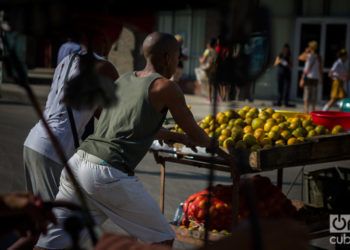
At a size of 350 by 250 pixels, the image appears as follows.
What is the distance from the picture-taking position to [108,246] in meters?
2.77

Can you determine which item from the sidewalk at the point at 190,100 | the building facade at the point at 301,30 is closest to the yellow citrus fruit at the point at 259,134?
the sidewalk at the point at 190,100

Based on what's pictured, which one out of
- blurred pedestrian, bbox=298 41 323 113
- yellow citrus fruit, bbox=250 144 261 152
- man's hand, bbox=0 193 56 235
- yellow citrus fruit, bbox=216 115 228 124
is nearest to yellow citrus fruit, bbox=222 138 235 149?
yellow citrus fruit, bbox=250 144 261 152

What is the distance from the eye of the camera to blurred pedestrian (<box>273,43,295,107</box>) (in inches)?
796

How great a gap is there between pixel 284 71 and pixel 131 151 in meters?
16.1

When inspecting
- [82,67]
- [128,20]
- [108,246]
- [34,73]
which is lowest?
[34,73]

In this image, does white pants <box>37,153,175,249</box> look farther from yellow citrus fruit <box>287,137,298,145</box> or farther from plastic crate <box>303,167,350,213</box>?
plastic crate <box>303,167,350,213</box>

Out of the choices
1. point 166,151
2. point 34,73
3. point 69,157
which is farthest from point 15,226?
point 34,73

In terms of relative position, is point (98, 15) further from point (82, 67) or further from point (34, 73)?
point (34, 73)

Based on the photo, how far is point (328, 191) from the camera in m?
6.54

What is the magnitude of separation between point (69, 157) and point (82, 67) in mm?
2499

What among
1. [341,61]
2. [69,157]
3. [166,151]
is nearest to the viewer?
[69,157]

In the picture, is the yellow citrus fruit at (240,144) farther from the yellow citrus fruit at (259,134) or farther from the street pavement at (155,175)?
the street pavement at (155,175)
